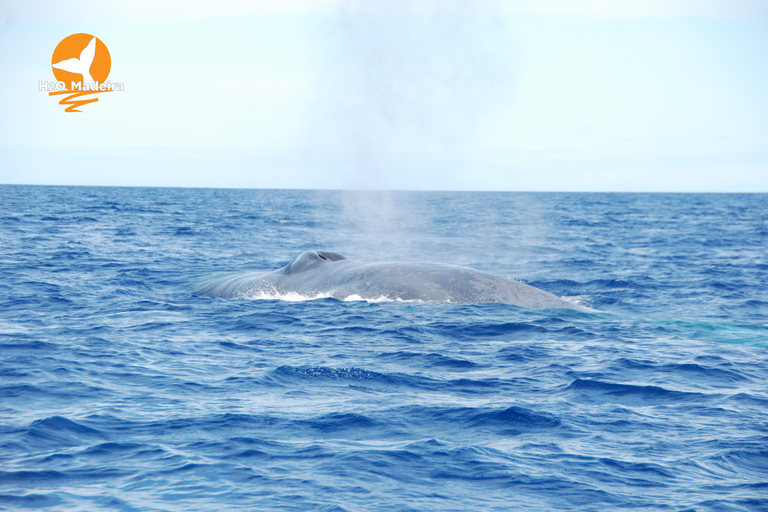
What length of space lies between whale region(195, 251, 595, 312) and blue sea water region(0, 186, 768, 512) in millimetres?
434

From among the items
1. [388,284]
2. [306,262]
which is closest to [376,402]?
[388,284]

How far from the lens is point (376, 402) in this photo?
8.98m

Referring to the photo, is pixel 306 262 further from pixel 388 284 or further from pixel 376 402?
pixel 376 402

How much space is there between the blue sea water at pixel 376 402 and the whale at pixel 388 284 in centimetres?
43

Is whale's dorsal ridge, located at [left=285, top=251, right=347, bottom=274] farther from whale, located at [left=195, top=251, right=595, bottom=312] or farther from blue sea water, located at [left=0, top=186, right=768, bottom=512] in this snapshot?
blue sea water, located at [left=0, top=186, right=768, bottom=512]

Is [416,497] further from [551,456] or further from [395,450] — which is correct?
[551,456]

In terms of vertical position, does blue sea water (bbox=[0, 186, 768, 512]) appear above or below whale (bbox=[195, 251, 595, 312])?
below

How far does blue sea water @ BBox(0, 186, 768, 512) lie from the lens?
256 inches

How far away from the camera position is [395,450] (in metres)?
7.36

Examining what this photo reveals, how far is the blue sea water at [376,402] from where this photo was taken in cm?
650

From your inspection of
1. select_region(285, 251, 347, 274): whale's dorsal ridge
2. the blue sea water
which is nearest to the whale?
select_region(285, 251, 347, 274): whale's dorsal ridge

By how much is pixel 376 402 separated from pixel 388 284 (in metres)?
6.88

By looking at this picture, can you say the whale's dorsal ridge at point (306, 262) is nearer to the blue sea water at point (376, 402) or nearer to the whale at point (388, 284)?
the whale at point (388, 284)

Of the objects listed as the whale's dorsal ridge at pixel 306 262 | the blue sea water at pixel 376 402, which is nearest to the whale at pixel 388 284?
the whale's dorsal ridge at pixel 306 262
